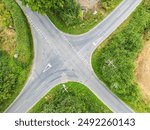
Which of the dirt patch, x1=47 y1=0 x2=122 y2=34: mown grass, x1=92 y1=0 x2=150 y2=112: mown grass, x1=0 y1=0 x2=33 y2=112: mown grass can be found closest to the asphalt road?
x1=47 y1=0 x2=122 y2=34: mown grass

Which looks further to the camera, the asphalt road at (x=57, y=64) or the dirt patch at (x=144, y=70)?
the dirt patch at (x=144, y=70)

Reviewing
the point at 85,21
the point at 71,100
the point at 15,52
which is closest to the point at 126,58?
the point at 85,21

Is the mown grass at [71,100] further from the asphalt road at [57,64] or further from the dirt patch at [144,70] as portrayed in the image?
the dirt patch at [144,70]

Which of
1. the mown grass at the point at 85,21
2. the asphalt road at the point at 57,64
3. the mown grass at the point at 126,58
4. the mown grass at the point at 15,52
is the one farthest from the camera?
the mown grass at the point at 85,21

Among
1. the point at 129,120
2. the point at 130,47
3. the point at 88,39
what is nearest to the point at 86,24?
the point at 88,39

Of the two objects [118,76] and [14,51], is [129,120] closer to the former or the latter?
[118,76]

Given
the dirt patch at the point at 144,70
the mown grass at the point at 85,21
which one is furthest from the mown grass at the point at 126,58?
the mown grass at the point at 85,21

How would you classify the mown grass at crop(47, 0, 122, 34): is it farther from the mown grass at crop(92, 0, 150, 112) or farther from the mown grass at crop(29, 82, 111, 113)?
the mown grass at crop(29, 82, 111, 113)
